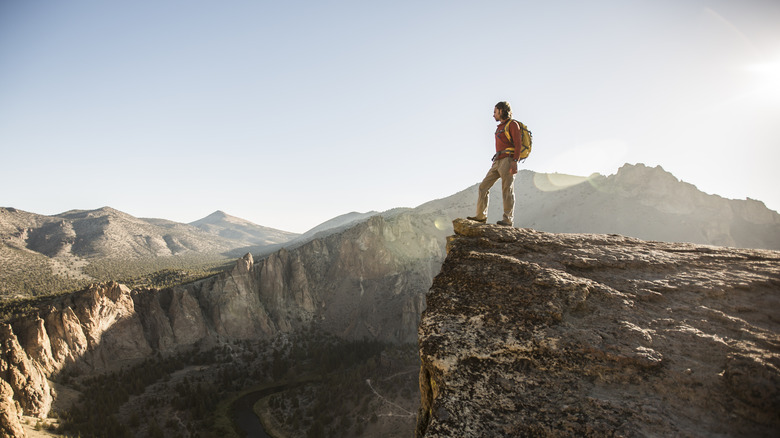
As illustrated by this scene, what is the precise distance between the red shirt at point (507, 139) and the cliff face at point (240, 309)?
105 feet

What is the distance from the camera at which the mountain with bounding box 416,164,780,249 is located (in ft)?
218

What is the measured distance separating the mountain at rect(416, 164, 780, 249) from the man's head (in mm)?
77675

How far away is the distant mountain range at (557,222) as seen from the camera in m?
66.9

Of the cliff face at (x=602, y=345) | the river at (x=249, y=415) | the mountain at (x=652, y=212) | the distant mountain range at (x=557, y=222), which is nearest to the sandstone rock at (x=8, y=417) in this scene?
the river at (x=249, y=415)

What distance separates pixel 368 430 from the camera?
30.1 meters

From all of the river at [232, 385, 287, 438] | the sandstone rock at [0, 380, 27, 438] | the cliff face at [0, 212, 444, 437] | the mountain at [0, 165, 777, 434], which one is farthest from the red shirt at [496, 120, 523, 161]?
the river at [232, 385, 287, 438]

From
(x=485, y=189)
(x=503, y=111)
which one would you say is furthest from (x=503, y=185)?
(x=503, y=111)

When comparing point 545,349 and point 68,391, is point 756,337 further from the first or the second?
point 68,391

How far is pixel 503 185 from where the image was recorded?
686 cm

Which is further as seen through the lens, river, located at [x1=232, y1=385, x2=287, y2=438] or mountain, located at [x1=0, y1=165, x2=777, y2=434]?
mountain, located at [x1=0, y1=165, x2=777, y2=434]

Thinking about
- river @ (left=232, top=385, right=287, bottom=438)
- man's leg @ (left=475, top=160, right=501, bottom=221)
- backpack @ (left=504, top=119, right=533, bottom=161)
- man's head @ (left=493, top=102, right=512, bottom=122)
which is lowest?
river @ (left=232, top=385, right=287, bottom=438)

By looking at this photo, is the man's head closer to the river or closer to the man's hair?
the man's hair

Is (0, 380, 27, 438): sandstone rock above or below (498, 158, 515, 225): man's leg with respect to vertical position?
below

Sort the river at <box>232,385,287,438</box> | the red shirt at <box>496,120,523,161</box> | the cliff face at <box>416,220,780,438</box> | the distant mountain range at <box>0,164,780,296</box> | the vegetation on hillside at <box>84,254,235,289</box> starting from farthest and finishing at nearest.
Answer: the distant mountain range at <box>0,164,780,296</box>, the vegetation on hillside at <box>84,254,235,289</box>, the river at <box>232,385,287,438</box>, the red shirt at <box>496,120,523,161</box>, the cliff face at <box>416,220,780,438</box>
